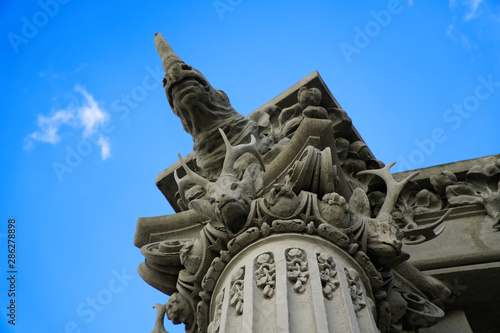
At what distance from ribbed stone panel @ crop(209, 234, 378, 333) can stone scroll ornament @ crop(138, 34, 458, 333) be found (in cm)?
2

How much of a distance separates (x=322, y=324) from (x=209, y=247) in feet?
5.72

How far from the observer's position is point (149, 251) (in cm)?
670

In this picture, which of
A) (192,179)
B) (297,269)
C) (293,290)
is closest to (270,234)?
(297,269)

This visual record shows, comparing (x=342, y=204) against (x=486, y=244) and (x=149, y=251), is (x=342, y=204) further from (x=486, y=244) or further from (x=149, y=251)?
(x=486, y=244)

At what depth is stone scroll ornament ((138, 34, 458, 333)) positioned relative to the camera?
5375mm

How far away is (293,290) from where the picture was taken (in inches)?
197

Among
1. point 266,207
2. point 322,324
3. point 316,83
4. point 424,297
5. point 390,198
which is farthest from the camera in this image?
point 316,83

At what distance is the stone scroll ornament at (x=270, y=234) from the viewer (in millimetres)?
5375

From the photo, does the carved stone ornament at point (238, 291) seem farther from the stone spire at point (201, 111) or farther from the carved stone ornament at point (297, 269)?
the stone spire at point (201, 111)

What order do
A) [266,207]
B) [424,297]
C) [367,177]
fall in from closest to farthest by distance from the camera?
[266,207], [424,297], [367,177]

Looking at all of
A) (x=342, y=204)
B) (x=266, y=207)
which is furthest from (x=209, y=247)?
(x=342, y=204)

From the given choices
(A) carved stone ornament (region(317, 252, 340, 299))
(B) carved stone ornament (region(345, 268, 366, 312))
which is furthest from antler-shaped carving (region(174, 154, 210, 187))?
(B) carved stone ornament (region(345, 268, 366, 312))

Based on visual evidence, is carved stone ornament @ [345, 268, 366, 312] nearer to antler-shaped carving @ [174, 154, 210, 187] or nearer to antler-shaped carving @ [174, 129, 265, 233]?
antler-shaped carving @ [174, 129, 265, 233]

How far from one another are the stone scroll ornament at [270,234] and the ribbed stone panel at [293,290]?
15 millimetres
